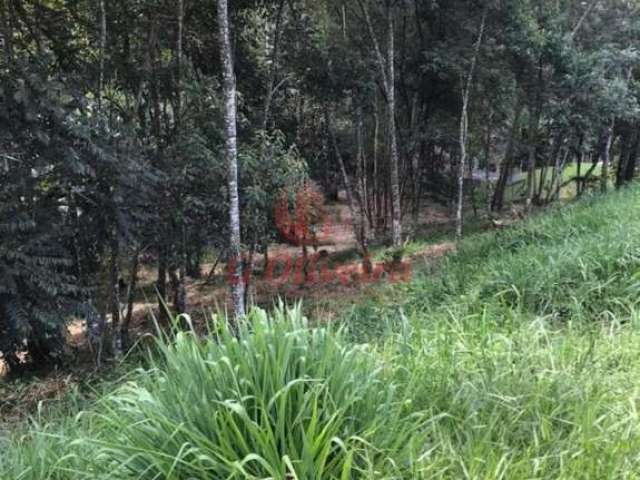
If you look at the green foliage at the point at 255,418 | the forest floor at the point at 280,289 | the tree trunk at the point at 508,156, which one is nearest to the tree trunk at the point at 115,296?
the forest floor at the point at 280,289

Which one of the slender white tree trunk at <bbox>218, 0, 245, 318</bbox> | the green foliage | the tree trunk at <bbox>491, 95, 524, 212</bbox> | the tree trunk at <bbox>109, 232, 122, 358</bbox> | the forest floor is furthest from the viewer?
the tree trunk at <bbox>491, 95, 524, 212</bbox>

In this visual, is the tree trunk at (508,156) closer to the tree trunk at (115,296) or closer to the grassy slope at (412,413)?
the tree trunk at (115,296)

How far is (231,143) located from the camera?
5004mm

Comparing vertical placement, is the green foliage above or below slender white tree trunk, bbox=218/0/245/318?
below

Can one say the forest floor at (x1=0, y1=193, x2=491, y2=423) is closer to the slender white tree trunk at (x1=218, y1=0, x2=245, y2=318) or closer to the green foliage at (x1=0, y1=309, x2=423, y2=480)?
the slender white tree trunk at (x1=218, y1=0, x2=245, y2=318)

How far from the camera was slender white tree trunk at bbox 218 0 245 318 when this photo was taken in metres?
4.88

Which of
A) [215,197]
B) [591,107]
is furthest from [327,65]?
[591,107]

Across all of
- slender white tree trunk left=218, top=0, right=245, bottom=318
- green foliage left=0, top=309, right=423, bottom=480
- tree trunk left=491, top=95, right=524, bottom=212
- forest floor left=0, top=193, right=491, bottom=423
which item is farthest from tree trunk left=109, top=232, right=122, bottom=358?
tree trunk left=491, top=95, right=524, bottom=212

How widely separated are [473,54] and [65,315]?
7.27 m

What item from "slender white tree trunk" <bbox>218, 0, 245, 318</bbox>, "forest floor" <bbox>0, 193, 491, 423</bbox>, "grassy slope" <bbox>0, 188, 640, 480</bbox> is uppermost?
"slender white tree trunk" <bbox>218, 0, 245, 318</bbox>

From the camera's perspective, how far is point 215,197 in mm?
5762

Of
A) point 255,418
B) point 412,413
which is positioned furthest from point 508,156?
point 255,418

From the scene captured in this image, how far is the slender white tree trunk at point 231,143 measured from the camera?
488cm

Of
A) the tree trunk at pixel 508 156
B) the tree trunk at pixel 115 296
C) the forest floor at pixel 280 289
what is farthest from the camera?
the tree trunk at pixel 508 156
